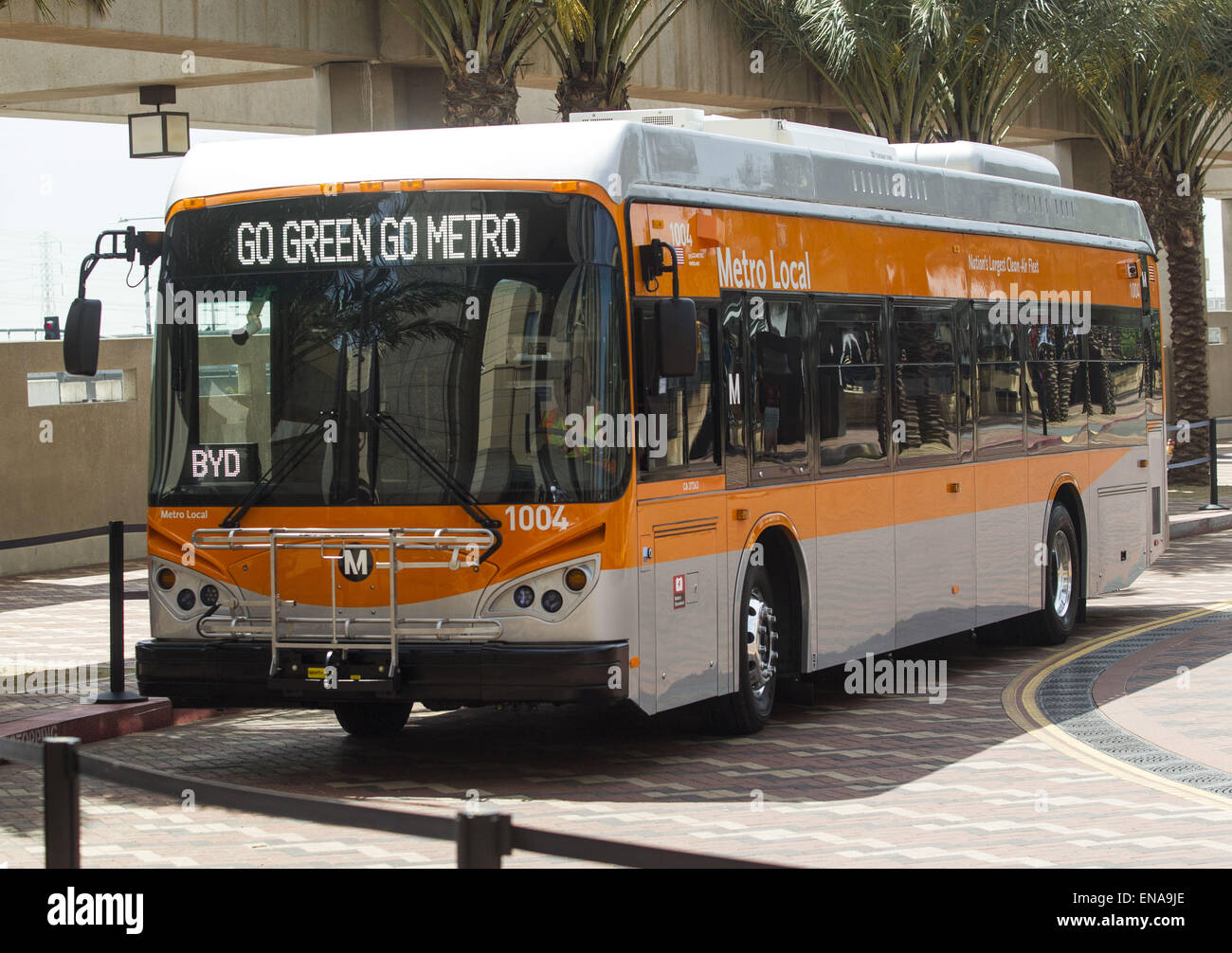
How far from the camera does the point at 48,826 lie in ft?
16.8

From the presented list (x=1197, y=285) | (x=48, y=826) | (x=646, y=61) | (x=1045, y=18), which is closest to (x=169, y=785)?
(x=48, y=826)

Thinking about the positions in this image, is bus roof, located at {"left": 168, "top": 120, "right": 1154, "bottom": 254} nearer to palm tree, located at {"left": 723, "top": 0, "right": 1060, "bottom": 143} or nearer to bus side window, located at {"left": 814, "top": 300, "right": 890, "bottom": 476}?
bus side window, located at {"left": 814, "top": 300, "right": 890, "bottom": 476}

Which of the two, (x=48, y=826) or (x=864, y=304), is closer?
(x=48, y=826)

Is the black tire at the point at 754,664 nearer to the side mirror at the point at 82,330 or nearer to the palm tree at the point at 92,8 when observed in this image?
the side mirror at the point at 82,330

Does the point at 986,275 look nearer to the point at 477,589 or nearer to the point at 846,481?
the point at 846,481

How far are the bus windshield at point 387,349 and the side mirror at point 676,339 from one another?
8.1 inches

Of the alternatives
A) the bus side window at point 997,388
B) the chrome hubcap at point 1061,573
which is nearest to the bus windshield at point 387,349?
the bus side window at point 997,388

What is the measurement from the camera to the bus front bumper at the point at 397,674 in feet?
30.5

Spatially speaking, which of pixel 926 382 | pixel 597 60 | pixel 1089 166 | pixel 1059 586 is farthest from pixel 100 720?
pixel 1089 166

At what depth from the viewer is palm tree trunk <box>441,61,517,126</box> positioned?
18078 millimetres

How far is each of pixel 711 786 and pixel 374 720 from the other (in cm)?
254

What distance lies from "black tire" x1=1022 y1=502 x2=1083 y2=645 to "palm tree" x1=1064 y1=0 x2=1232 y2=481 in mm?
10974

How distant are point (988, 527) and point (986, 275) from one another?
1836 millimetres

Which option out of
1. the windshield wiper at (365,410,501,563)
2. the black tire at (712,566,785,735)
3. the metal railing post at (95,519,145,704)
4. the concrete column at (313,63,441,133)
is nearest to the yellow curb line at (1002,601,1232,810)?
the black tire at (712,566,785,735)
